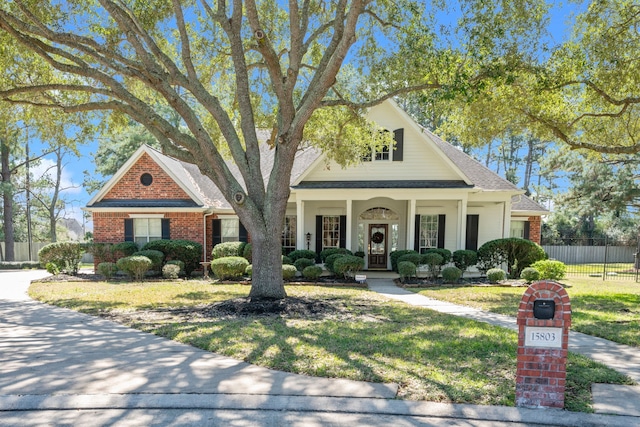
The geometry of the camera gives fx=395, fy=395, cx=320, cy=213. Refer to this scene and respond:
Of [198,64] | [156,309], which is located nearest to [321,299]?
[156,309]

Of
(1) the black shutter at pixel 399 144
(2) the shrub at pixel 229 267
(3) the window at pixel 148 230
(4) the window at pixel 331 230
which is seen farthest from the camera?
(4) the window at pixel 331 230

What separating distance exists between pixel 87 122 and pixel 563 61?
1302 cm

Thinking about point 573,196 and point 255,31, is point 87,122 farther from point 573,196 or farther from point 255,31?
point 573,196

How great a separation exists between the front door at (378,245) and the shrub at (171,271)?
7.91m

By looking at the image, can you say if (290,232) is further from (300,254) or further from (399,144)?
(399,144)

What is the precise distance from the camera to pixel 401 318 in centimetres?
780

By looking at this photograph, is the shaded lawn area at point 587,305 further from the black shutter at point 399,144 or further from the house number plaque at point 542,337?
the black shutter at point 399,144

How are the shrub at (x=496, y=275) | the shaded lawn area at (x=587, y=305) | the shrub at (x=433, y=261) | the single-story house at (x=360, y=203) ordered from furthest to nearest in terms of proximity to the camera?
the single-story house at (x=360, y=203) → the shrub at (x=433, y=261) → the shrub at (x=496, y=275) → the shaded lawn area at (x=587, y=305)

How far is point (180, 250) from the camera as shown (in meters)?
15.0

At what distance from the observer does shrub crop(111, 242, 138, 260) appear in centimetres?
1524

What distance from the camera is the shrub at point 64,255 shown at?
50.6ft

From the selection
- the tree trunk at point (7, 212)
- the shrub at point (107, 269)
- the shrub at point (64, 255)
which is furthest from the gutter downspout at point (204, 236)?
the tree trunk at point (7, 212)

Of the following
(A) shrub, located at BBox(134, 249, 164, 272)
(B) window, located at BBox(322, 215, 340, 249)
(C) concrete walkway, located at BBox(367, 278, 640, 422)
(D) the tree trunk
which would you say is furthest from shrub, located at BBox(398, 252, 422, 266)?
(D) the tree trunk

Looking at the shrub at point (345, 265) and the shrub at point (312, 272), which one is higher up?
the shrub at point (345, 265)
